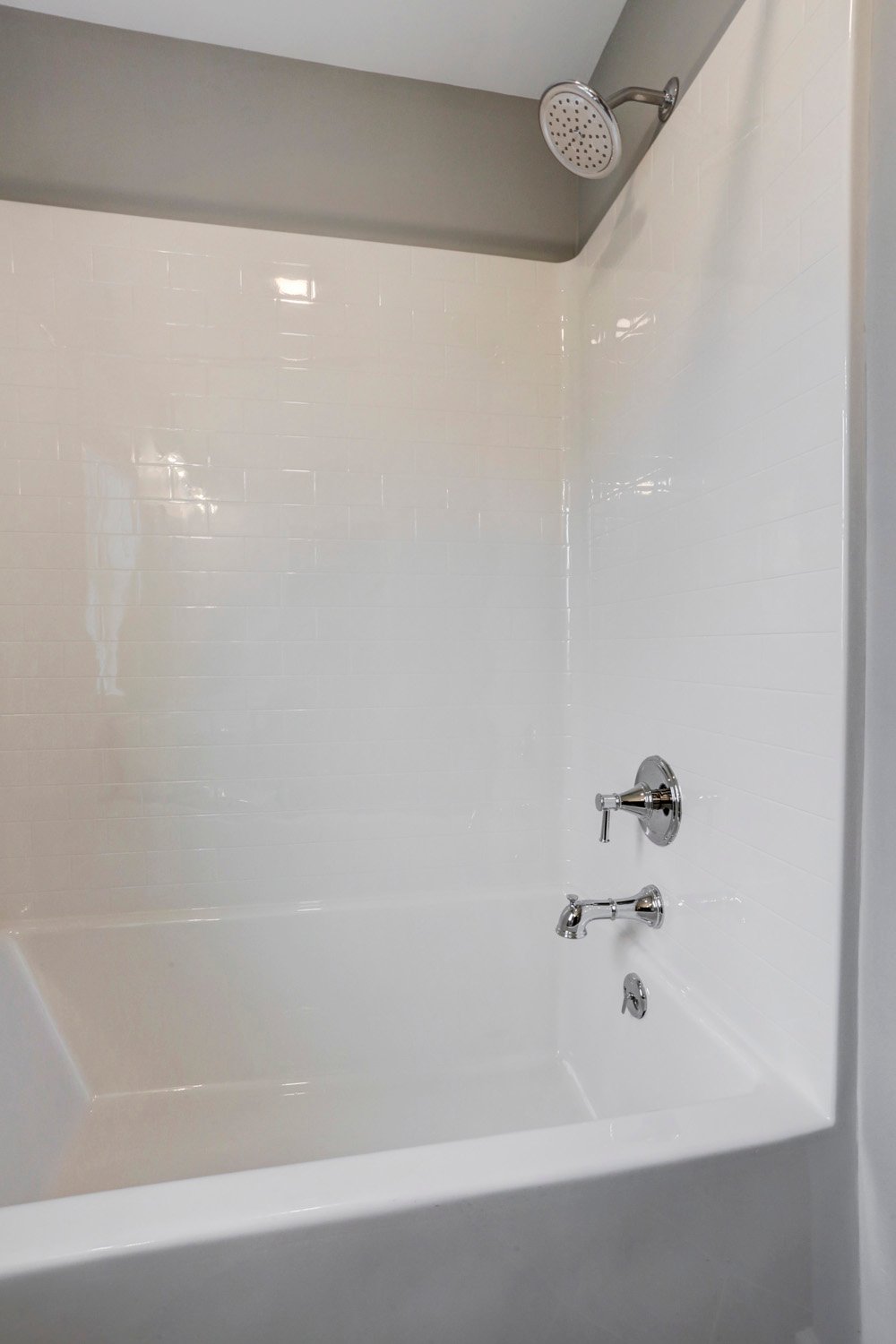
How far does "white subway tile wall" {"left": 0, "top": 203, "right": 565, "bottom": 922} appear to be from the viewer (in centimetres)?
177

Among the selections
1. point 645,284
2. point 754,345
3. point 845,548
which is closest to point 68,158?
point 645,284

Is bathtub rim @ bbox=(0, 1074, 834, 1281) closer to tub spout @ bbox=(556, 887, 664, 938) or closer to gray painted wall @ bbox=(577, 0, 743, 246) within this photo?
tub spout @ bbox=(556, 887, 664, 938)

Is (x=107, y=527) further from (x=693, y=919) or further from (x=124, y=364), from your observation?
(x=693, y=919)

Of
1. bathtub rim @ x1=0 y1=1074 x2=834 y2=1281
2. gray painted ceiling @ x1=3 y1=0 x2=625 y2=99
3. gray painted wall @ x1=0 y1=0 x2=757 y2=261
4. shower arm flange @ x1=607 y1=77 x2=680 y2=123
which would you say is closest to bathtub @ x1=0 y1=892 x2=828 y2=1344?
bathtub rim @ x1=0 y1=1074 x2=834 y2=1281

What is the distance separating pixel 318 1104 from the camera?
179 centimetres

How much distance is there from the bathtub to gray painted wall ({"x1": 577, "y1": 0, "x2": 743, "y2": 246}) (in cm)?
169

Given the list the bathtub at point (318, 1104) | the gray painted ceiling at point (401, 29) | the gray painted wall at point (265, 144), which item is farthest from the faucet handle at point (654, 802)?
the gray painted ceiling at point (401, 29)

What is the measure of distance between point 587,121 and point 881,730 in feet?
3.95

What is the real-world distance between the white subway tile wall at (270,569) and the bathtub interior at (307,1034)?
107mm

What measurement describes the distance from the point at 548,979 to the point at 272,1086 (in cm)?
74

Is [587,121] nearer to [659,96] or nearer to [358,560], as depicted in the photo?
[659,96]

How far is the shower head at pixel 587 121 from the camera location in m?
1.31

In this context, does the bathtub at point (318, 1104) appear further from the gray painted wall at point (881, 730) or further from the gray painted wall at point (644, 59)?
the gray painted wall at point (644, 59)

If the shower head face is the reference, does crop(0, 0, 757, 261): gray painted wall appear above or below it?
above
